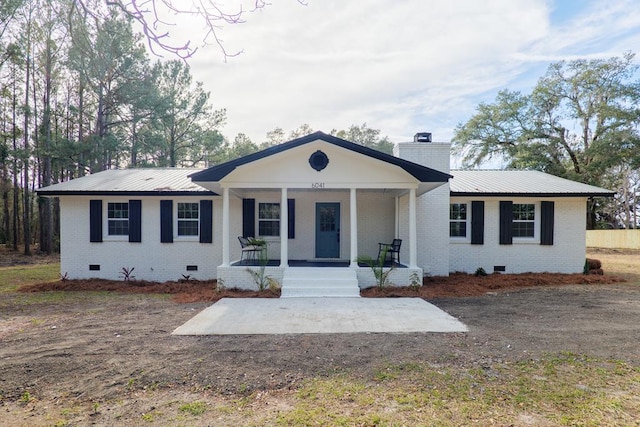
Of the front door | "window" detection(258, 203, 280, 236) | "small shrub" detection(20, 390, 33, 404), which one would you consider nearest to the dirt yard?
"small shrub" detection(20, 390, 33, 404)

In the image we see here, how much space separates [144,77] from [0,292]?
50.1ft

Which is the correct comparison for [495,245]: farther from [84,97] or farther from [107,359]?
[84,97]

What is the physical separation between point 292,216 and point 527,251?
8.20 m

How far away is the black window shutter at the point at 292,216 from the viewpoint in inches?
475

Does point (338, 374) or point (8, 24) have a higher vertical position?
point (8, 24)

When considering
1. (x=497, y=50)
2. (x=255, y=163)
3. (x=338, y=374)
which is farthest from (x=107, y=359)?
(x=497, y=50)

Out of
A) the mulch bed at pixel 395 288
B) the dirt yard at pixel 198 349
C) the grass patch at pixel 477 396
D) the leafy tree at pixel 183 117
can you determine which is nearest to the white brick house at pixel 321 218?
the mulch bed at pixel 395 288

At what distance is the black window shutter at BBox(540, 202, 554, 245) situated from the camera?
11898 millimetres

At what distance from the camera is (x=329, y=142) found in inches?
372

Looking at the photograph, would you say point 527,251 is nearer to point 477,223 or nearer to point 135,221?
point 477,223

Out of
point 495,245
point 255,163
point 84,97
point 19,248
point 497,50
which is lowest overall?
point 19,248

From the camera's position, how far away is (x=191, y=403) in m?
3.49

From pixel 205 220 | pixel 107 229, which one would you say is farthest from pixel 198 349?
pixel 107 229

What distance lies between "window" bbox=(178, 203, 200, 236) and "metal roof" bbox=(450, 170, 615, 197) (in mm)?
8607
